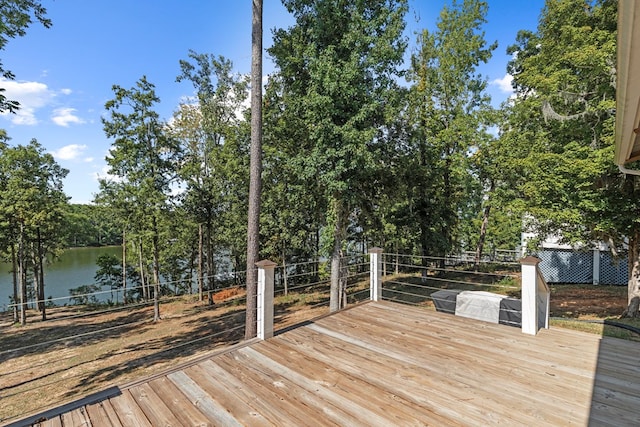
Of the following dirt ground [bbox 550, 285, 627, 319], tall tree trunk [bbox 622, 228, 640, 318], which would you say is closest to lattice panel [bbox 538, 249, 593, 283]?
dirt ground [bbox 550, 285, 627, 319]

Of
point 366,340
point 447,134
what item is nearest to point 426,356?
point 366,340

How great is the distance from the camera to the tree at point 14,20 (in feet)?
14.5

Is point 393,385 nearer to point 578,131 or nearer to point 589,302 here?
point 578,131

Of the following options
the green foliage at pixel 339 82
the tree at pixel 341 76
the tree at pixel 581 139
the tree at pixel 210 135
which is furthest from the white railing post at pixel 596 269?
the tree at pixel 210 135

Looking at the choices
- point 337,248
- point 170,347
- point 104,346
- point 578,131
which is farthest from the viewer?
point 104,346

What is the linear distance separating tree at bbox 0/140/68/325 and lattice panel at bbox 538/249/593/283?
20.2 m

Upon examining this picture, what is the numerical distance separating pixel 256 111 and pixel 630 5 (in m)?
3.92

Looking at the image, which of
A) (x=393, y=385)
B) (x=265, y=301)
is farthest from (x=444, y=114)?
(x=393, y=385)

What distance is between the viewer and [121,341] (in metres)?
9.52

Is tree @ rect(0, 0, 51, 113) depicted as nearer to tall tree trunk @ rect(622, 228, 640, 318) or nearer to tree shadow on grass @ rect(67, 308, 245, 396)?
tree shadow on grass @ rect(67, 308, 245, 396)

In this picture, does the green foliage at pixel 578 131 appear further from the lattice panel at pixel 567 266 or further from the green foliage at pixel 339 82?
the lattice panel at pixel 567 266

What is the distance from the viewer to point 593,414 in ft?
6.77

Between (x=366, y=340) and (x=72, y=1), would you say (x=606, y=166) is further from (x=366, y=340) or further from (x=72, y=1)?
(x=72, y=1)

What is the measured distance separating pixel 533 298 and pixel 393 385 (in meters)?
2.15
